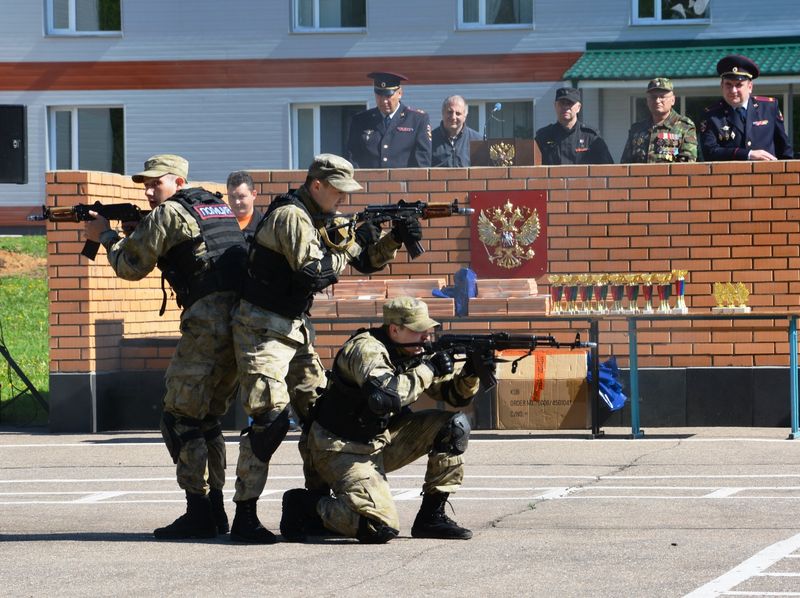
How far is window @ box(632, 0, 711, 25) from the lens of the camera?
81.0 feet

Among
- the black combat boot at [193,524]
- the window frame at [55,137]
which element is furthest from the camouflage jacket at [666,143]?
the window frame at [55,137]

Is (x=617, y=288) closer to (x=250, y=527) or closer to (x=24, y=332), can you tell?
(x=250, y=527)

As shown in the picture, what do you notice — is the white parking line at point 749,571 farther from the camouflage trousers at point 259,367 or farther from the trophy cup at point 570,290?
the trophy cup at point 570,290

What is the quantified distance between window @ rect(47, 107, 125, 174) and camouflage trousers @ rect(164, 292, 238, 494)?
1866 cm

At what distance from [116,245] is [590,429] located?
556 cm

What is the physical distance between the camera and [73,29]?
26969 mm

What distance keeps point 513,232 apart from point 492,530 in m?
6.17

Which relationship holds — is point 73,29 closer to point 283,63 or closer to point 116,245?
point 283,63

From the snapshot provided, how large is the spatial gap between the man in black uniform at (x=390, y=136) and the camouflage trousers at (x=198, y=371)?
7.10 metres

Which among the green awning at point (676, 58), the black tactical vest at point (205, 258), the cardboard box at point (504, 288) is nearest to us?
the black tactical vest at point (205, 258)

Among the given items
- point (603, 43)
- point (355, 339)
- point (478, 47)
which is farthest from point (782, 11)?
point (355, 339)

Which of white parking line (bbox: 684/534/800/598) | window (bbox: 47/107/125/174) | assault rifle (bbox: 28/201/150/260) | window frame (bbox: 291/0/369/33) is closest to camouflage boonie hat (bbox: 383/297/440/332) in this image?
assault rifle (bbox: 28/201/150/260)

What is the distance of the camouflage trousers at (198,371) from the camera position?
842 cm

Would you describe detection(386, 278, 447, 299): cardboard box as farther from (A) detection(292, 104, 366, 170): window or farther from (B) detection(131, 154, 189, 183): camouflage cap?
(A) detection(292, 104, 366, 170): window
